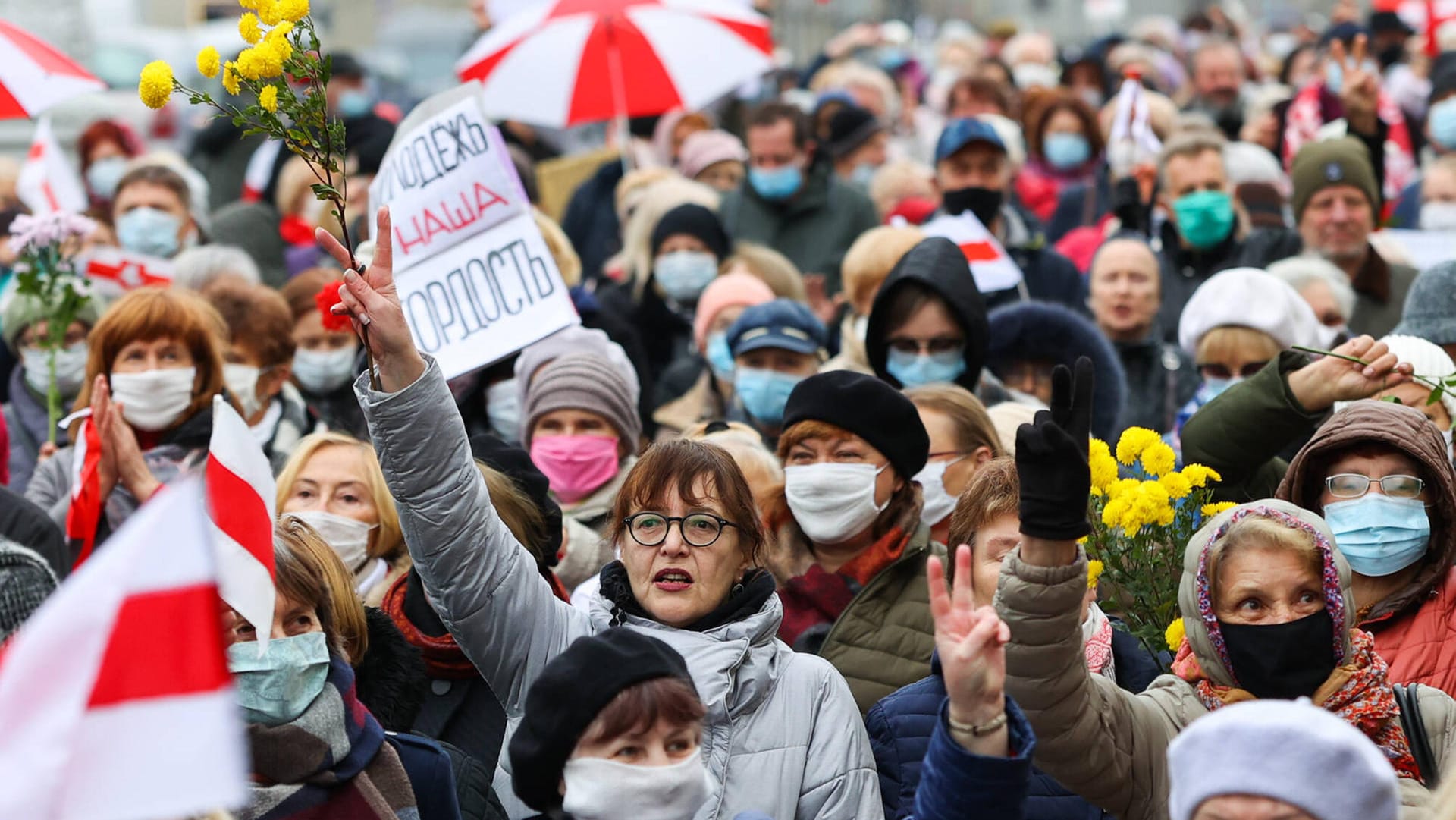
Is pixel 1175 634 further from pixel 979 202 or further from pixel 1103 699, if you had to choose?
pixel 979 202

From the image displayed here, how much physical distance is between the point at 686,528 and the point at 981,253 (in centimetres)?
459

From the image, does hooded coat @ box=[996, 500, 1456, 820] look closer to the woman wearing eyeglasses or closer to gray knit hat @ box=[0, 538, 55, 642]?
the woman wearing eyeglasses

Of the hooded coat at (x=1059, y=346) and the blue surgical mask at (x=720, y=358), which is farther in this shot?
the blue surgical mask at (x=720, y=358)

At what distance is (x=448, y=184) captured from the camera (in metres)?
6.14

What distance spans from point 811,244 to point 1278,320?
166 inches

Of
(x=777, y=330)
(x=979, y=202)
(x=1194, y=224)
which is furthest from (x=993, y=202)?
(x=777, y=330)

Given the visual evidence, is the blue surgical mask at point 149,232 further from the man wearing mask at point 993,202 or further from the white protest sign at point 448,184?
the white protest sign at point 448,184

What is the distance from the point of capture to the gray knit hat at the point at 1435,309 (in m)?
6.71

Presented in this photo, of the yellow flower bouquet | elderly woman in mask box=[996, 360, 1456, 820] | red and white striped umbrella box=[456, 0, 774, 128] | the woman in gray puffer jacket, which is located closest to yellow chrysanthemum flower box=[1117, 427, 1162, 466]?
the yellow flower bouquet

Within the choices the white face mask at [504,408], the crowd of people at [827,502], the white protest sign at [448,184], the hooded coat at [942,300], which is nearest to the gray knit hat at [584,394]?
the crowd of people at [827,502]

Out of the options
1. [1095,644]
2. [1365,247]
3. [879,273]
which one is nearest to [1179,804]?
[1095,644]

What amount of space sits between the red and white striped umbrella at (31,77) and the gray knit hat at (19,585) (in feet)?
7.03

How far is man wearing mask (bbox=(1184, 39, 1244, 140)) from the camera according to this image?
14.6 metres

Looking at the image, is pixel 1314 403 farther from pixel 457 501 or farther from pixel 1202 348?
pixel 457 501
